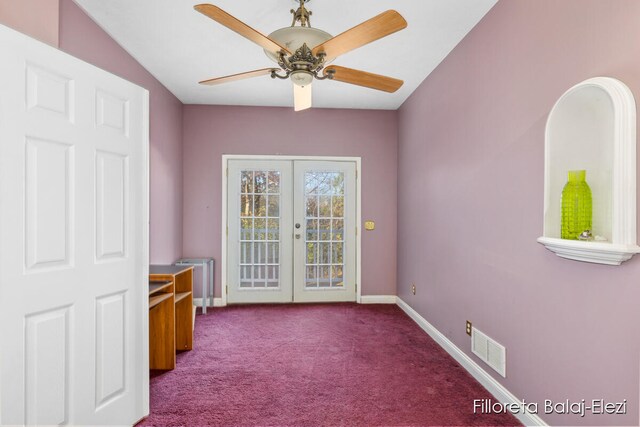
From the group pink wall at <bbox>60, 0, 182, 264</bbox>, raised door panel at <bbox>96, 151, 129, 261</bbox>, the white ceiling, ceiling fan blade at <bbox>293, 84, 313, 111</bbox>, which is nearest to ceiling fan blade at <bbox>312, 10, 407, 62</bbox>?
ceiling fan blade at <bbox>293, 84, 313, 111</bbox>

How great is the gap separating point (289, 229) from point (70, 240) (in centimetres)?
304

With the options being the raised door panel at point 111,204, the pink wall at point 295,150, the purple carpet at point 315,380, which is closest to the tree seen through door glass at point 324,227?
the pink wall at point 295,150

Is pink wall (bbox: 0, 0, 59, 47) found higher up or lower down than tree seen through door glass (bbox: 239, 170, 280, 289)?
higher up

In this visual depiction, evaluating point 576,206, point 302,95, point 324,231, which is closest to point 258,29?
point 302,95

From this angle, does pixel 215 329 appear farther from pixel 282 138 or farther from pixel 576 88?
pixel 576 88

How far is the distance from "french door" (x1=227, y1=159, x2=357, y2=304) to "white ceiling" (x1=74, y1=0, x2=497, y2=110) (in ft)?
3.51

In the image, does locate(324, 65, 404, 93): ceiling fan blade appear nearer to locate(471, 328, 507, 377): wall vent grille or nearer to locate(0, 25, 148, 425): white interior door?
locate(0, 25, 148, 425): white interior door

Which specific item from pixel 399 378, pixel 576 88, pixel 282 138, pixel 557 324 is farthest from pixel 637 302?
pixel 282 138

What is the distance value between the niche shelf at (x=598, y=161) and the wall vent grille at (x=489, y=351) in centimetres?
94

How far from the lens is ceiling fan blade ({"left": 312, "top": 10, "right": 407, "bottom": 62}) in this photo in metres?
1.53

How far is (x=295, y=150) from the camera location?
457 centimetres

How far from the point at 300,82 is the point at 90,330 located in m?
1.79

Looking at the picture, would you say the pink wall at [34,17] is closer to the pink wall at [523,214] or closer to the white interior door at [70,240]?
the white interior door at [70,240]

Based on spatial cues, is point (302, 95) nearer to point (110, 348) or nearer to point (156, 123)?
point (110, 348)
